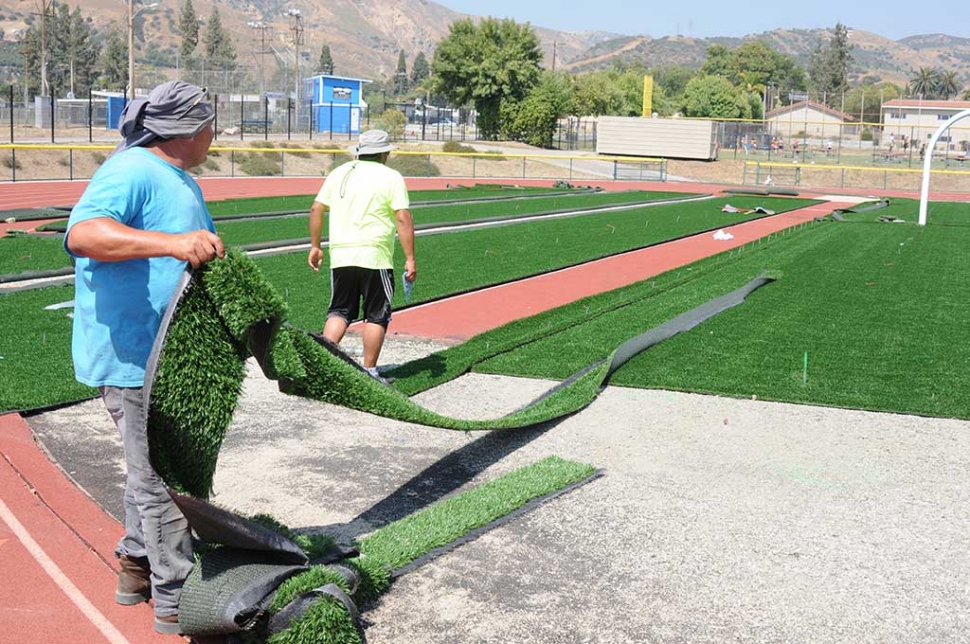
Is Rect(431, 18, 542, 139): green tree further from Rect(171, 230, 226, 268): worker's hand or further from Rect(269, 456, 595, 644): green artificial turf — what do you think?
Rect(171, 230, 226, 268): worker's hand

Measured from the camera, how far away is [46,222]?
20.3m

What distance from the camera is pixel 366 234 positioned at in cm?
802

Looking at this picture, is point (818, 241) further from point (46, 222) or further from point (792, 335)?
point (46, 222)

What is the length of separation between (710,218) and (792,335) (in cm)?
1625

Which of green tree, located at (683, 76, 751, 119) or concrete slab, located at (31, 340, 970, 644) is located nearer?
concrete slab, located at (31, 340, 970, 644)

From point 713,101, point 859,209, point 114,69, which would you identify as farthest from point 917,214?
point 114,69

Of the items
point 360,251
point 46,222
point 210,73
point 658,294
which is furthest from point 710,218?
point 210,73

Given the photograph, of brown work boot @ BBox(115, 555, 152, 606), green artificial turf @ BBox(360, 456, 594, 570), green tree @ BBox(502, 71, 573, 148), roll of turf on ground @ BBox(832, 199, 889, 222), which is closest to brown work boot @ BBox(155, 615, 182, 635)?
brown work boot @ BBox(115, 555, 152, 606)

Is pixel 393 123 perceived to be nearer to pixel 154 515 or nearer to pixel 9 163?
pixel 9 163

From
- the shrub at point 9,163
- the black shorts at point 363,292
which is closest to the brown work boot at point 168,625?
the black shorts at point 363,292

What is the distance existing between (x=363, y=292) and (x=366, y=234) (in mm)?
440

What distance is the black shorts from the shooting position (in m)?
8.06

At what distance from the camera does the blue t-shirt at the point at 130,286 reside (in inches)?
162

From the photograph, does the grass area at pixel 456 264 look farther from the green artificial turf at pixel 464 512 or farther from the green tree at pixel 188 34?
the green tree at pixel 188 34
